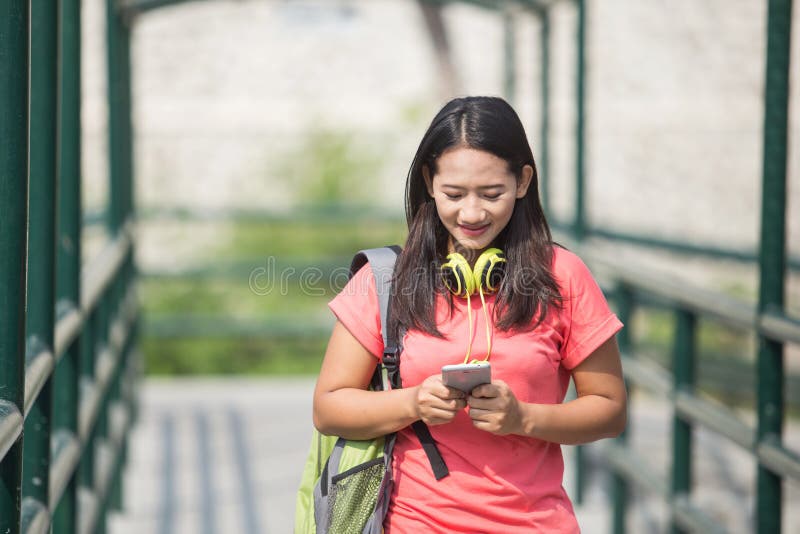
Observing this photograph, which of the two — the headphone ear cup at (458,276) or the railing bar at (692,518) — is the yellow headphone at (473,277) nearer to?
the headphone ear cup at (458,276)

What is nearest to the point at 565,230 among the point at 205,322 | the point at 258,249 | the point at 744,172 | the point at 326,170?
the point at 205,322

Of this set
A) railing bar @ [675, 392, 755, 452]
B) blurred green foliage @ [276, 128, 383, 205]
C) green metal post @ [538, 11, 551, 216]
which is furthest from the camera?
blurred green foliage @ [276, 128, 383, 205]

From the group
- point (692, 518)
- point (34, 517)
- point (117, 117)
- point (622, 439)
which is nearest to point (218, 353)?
point (117, 117)

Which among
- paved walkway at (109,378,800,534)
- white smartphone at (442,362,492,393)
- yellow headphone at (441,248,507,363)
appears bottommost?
paved walkway at (109,378,800,534)

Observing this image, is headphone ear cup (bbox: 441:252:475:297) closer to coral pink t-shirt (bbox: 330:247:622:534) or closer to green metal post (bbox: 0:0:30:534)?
coral pink t-shirt (bbox: 330:247:622:534)

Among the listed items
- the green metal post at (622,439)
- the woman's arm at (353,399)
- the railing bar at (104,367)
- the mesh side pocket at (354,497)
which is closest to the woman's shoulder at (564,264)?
the woman's arm at (353,399)

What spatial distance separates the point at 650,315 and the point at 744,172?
2.90m

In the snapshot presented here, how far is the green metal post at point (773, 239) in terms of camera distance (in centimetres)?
313

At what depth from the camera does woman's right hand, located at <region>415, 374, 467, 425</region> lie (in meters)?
2.01

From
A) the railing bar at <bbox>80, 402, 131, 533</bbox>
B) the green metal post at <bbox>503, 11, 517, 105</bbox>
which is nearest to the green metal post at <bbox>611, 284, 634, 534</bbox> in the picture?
the railing bar at <bbox>80, 402, 131, 533</bbox>

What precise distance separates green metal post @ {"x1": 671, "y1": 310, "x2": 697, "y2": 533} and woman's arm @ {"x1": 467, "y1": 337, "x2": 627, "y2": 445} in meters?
1.97

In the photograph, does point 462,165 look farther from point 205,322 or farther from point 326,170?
point 326,170

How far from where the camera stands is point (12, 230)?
219 cm

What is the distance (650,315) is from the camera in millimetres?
12195
